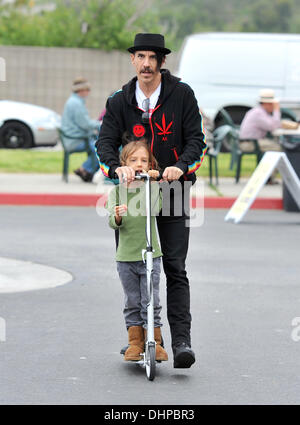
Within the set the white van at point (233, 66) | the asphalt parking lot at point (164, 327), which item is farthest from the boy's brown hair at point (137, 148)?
the white van at point (233, 66)

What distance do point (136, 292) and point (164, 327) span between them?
1179 mm

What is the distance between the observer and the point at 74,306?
7.96 meters

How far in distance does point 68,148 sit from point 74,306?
857 cm

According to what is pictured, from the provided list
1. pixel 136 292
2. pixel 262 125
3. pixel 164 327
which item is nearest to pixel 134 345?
pixel 136 292

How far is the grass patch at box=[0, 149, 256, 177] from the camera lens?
1816cm

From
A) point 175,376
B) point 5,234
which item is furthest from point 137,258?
point 5,234

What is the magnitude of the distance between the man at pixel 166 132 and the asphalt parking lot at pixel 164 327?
374mm

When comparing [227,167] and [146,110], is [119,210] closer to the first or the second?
[146,110]

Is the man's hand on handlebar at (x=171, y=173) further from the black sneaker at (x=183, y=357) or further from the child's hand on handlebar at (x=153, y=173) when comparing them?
the black sneaker at (x=183, y=357)

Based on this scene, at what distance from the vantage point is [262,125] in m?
16.7

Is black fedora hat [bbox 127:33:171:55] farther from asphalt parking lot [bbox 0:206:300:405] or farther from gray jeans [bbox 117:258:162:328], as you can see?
asphalt parking lot [bbox 0:206:300:405]

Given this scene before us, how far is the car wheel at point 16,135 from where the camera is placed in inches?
867

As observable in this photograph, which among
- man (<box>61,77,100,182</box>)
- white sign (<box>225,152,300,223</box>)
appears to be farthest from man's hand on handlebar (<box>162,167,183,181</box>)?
man (<box>61,77,100,182</box>)
